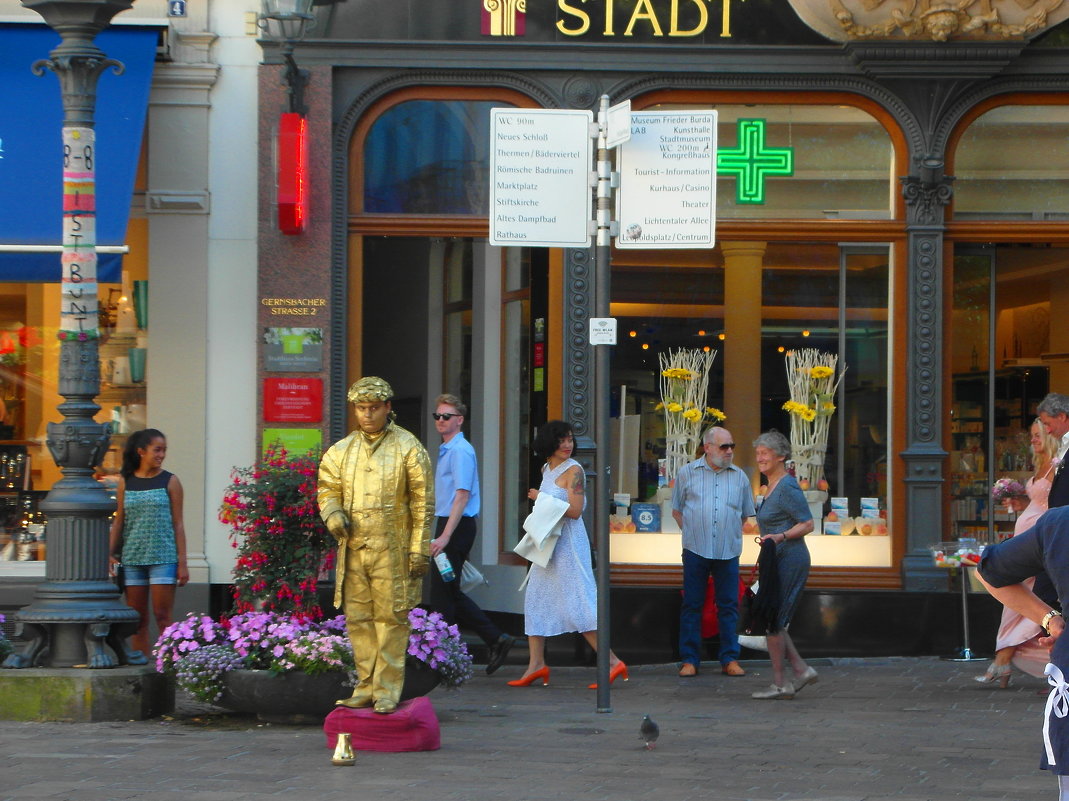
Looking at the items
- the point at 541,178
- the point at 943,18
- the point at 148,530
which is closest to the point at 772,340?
the point at 943,18

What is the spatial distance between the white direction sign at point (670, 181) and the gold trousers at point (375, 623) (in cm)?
253

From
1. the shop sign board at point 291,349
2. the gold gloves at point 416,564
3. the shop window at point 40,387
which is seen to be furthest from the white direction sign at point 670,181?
the shop window at point 40,387

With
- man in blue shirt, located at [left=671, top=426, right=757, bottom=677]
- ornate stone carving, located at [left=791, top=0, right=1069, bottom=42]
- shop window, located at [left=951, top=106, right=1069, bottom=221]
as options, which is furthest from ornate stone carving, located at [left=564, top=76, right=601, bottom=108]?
shop window, located at [left=951, top=106, right=1069, bottom=221]

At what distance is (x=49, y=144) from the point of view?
11250 millimetres

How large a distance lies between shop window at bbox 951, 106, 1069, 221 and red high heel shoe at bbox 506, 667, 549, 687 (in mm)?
4716

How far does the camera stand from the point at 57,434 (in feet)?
29.8

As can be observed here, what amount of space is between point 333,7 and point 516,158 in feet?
10.9

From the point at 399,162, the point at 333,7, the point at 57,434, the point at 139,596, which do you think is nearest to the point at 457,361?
the point at 399,162

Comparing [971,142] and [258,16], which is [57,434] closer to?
[258,16]

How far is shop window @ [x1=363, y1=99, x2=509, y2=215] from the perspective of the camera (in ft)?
39.7

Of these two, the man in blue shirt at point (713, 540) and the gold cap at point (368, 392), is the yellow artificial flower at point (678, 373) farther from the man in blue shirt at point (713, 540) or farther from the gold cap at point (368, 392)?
the gold cap at point (368, 392)

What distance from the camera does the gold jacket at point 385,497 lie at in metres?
7.87

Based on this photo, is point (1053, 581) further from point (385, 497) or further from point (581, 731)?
point (581, 731)

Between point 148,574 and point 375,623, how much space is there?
291 cm
